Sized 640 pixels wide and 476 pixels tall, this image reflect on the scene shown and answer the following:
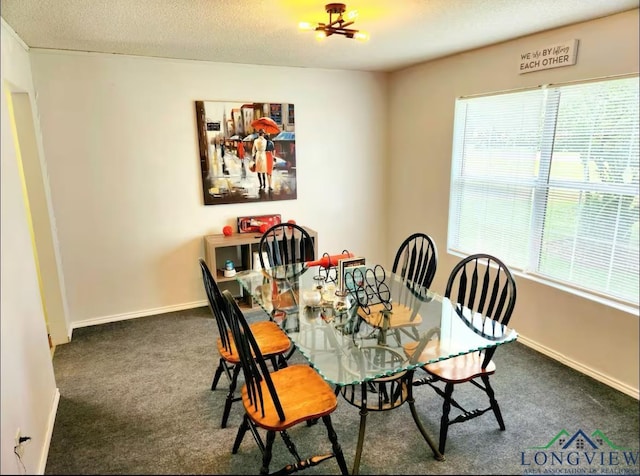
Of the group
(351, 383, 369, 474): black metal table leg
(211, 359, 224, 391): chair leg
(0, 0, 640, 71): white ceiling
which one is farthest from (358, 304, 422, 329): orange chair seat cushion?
(0, 0, 640, 71): white ceiling

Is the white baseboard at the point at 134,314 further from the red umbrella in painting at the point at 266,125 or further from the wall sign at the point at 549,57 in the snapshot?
the wall sign at the point at 549,57

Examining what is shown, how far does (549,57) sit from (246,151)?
2.55 metres

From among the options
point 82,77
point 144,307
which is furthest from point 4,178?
point 144,307

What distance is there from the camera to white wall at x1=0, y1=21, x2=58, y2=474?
1.54 m

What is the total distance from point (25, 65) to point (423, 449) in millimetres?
3568

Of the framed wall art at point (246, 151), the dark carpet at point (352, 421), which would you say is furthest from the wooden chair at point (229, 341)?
the framed wall art at point (246, 151)

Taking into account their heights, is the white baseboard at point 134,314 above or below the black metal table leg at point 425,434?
below

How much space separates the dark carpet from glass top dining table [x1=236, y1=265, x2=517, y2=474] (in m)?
0.18

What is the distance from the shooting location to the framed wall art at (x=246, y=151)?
3619 mm

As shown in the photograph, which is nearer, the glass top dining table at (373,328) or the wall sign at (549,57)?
the glass top dining table at (373,328)

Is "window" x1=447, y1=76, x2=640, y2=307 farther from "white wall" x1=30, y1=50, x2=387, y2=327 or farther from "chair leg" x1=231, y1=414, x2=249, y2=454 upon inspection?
"chair leg" x1=231, y1=414, x2=249, y2=454

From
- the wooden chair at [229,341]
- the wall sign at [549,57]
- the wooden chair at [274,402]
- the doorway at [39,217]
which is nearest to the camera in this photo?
the wooden chair at [274,402]

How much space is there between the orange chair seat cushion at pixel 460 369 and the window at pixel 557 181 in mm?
1182

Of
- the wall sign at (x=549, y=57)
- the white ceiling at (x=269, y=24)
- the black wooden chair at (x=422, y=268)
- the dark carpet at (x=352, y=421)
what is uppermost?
the white ceiling at (x=269, y=24)
